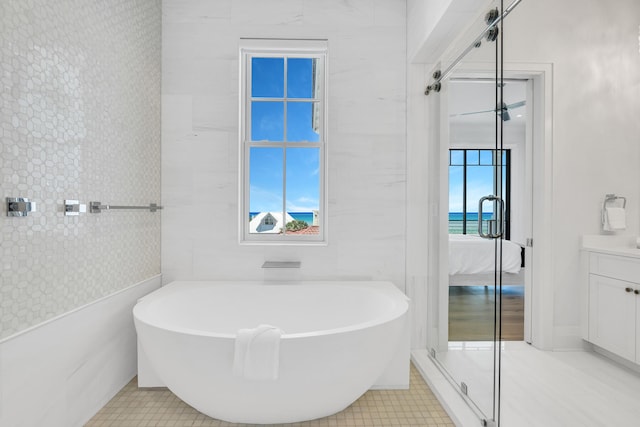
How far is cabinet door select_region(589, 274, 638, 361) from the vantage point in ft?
5.93

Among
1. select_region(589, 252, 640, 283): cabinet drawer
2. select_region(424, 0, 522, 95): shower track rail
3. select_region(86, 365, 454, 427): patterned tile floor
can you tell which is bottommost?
select_region(86, 365, 454, 427): patterned tile floor

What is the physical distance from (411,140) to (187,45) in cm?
184

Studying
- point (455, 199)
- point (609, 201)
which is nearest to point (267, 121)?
point (455, 199)

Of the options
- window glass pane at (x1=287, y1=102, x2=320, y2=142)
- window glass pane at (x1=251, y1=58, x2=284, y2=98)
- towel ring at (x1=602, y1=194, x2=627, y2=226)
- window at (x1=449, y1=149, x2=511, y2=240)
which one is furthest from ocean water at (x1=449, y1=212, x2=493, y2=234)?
window glass pane at (x1=251, y1=58, x2=284, y2=98)

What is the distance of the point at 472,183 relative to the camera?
195 centimetres

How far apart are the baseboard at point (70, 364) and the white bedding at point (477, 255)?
2.05 meters

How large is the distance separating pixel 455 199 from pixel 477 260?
0.41 metres

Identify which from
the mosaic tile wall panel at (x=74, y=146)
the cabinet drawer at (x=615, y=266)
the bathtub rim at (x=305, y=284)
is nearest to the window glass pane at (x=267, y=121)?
the mosaic tile wall panel at (x=74, y=146)

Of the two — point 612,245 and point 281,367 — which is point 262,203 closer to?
point 281,367

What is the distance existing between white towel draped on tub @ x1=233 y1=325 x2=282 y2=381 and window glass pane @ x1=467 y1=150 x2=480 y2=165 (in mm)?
1345

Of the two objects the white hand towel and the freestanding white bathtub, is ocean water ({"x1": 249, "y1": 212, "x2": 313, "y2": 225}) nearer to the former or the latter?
the freestanding white bathtub

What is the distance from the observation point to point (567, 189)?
217 centimetres

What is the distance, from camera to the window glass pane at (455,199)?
2067mm

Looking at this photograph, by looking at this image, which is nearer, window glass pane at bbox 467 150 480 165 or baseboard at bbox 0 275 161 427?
baseboard at bbox 0 275 161 427
